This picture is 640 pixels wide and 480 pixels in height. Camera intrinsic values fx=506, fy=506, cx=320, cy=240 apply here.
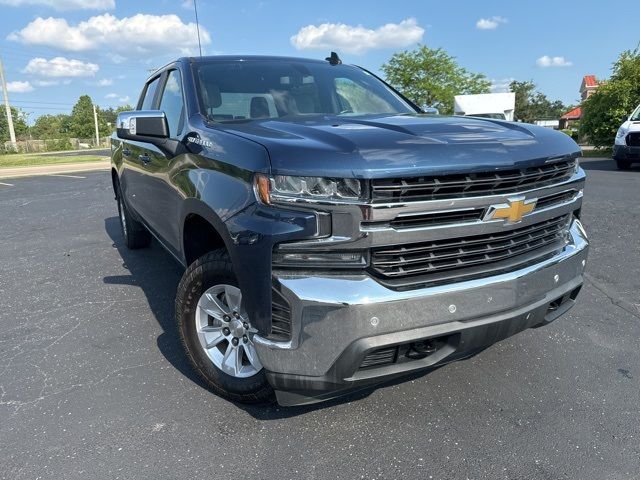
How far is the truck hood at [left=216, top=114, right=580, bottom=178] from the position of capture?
2045 millimetres

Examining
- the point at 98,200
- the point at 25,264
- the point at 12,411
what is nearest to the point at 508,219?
the point at 12,411

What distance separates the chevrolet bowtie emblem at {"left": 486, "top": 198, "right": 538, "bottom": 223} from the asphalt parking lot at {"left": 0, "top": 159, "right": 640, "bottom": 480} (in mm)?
1064

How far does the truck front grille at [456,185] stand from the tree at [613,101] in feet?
69.0

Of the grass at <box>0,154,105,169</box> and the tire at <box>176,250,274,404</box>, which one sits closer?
the tire at <box>176,250,274,404</box>

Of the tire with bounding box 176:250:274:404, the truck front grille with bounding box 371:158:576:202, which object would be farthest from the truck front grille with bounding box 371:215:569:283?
the tire with bounding box 176:250:274:404

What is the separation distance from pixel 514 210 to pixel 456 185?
0.37 m

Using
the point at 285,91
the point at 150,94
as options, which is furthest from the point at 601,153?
the point at 285,91

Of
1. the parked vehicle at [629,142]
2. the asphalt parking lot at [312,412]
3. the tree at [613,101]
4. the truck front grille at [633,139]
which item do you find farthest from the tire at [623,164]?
the asphalt parking lot at [312,412]

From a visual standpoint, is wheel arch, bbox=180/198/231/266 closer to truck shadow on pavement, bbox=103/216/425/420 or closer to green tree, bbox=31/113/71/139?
truck shadow on pavement, bbox=103/216/425/420

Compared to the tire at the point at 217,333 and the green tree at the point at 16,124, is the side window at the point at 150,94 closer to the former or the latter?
the tire at the point at 217,333

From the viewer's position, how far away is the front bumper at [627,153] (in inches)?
517

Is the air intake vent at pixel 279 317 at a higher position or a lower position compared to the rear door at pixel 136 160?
lower

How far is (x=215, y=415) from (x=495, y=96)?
22514 millimetres

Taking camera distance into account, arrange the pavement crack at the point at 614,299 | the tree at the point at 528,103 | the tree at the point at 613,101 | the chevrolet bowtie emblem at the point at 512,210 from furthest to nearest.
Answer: the tree at the point at 528,103 < the tree at the point at 613,101 < the pavement crack at the point at 614,299 < the chevrolet bowtie emblem at the point at 512,210
